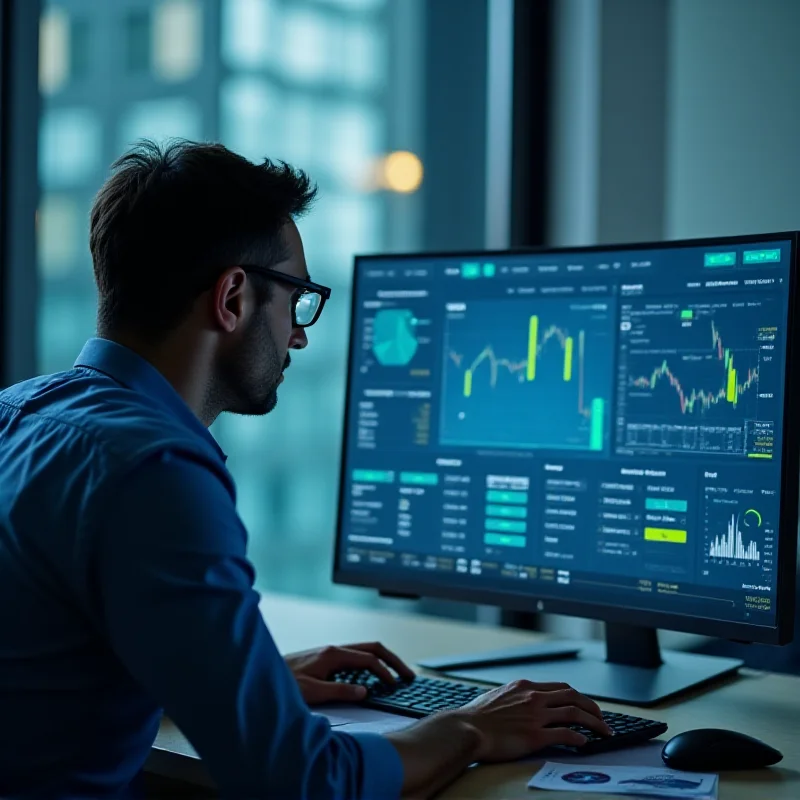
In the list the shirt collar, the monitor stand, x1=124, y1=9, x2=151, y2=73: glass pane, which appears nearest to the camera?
the shirt collar

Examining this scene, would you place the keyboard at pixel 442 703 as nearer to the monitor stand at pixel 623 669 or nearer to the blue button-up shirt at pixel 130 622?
the monitor stand at pixel 623 669

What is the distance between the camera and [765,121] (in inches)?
83.7

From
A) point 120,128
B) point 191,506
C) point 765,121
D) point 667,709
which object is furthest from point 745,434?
point 120,128

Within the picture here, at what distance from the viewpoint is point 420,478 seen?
1483mm

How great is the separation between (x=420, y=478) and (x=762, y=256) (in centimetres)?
55

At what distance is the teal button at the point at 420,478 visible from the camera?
1474 mm

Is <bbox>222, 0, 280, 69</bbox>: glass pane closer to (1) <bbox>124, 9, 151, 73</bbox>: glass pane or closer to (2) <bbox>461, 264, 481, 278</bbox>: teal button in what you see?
(1) <bbox>124, 9, 151, 73</bbox>: glass pane

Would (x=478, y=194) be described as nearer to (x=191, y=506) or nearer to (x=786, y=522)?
(x=786, y=522)

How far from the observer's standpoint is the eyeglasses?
1.15m

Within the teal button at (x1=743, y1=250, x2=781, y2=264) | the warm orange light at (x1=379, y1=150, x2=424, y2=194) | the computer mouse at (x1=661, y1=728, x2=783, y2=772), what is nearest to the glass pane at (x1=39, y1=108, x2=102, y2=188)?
the warm orange light at (x1=379, y1=150, x2=424, y2=194)

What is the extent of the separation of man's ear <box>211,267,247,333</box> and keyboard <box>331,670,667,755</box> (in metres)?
0.48

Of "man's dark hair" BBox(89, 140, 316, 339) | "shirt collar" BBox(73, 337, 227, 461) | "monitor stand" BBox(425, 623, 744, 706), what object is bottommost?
"monitor stand" BBox(425, 623, 744, 706)

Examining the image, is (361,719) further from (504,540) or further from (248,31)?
(248,31)

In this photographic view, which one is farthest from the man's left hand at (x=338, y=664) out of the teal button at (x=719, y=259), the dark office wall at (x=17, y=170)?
the dark office wall at (x=17, y=170)
